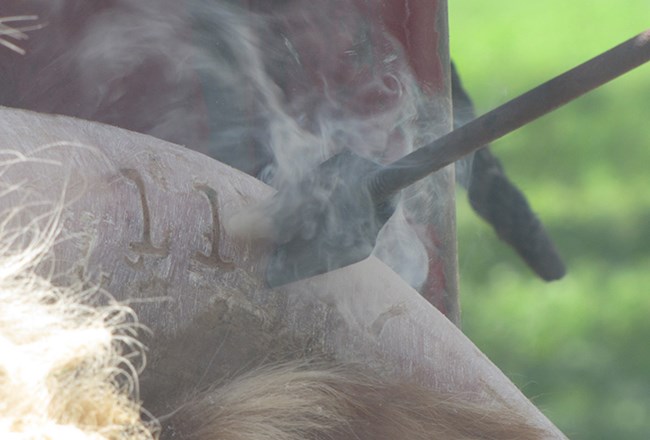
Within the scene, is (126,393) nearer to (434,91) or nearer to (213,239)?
(213,239)

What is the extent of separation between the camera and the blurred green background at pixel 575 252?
2725 mm

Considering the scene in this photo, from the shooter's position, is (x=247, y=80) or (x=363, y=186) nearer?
(x=363, y=186)

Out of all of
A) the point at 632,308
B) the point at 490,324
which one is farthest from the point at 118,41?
the point at 632,308

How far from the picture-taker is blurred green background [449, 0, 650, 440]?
2725mm

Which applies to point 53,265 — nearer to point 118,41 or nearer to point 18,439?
point 18,439

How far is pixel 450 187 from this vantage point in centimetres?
123

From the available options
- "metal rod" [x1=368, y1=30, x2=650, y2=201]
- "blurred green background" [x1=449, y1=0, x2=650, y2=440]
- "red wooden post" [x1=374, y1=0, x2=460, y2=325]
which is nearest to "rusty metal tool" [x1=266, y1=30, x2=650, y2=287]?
"metal rod" [x1=368, y1=30, x2=650, y2=201]

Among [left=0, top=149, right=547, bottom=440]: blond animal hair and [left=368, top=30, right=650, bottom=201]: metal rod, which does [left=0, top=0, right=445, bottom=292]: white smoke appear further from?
[left=0, top=149, right=547, bottom=440]: blond animal hair

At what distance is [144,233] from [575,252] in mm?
2546

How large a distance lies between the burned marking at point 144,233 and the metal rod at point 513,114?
0.18 meters

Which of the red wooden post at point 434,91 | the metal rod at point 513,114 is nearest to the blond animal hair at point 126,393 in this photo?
the metal rod at point 513,114

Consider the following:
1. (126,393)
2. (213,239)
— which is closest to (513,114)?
(213,239)

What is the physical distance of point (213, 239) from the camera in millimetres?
777

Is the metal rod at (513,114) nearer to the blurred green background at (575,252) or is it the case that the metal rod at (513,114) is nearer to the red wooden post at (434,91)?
the red wooden post at (434,91)
